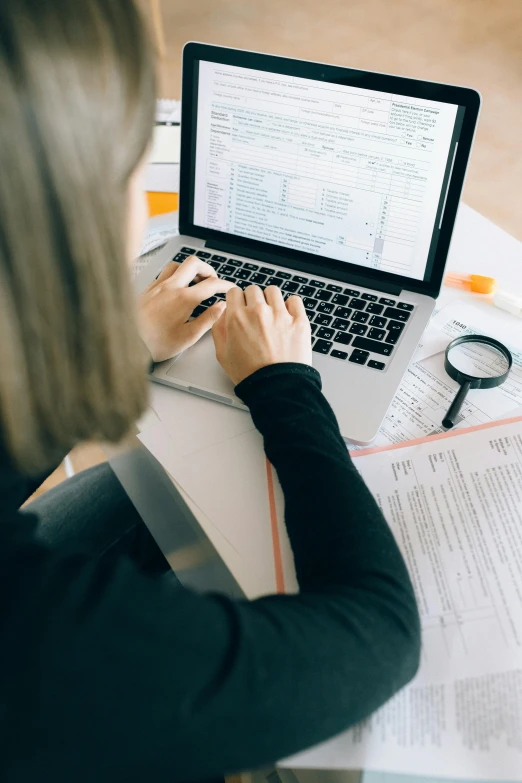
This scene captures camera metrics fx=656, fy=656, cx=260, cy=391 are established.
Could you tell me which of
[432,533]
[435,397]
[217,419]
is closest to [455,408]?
[435,397]

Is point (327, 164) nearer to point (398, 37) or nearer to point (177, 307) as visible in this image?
point (177, 307)

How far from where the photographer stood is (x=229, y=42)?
3.28m

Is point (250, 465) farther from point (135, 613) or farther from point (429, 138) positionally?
point (429, 138)

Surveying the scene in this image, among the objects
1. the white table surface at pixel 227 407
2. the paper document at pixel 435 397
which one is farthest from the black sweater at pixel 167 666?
the paper document at pixel 435 397

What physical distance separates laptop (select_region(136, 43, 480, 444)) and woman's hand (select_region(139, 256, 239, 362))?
0.02m

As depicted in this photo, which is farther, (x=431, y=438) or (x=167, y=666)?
(x=431, y=438)

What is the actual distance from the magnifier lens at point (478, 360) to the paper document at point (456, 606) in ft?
0.33

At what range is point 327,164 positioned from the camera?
87cm

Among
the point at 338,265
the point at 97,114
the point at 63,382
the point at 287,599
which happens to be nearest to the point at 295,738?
the point at 287,599

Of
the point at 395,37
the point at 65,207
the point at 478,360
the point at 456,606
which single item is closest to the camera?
the point at 65,207

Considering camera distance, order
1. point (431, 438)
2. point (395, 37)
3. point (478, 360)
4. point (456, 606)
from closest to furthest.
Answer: point (456, 606)
point (431, 438)
point (478, 360)
point (395, 37)

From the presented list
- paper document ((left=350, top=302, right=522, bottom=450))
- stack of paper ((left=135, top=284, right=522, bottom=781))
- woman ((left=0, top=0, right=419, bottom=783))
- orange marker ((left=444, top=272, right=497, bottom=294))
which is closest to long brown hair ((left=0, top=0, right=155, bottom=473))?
woman ((left=0, top=0, right=419, bottom=783))

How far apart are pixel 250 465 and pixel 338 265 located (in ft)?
1.16

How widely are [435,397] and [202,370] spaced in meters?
0.29
